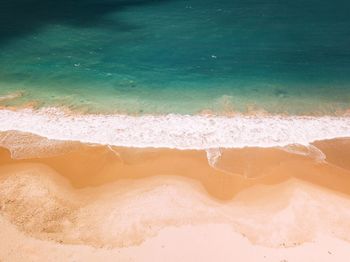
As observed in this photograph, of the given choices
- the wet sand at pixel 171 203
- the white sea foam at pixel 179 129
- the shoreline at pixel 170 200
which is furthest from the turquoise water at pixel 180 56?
the wet sand at pixel 171 203

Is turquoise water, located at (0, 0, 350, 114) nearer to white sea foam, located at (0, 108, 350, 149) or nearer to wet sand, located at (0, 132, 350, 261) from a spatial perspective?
white sea foam, located at (0, 108, 350, 149)

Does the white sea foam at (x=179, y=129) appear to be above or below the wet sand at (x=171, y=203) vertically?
above

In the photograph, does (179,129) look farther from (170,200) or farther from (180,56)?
(180,56)

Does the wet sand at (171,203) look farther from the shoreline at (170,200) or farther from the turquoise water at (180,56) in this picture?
the turquoise water at (180,56)

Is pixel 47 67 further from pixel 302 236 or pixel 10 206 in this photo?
pixel 302 236

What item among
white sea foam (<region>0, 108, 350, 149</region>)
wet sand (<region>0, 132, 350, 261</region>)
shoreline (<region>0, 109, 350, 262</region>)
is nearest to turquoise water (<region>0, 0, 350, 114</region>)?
white sea foam (<region>0, 108, 350, 149</region>)

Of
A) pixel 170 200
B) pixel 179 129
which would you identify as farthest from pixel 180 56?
pixel 170 200
